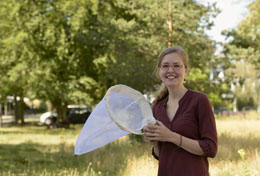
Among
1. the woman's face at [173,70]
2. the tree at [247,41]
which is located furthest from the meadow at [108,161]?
the tree at [247,41]

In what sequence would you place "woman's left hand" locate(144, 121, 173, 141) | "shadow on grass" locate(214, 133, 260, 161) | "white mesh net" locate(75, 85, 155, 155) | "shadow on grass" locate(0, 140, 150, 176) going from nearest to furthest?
"woman's left hand" locate(144, 121, 173, 141), "white mesh net" locate(75, 85, 155, 155), "shadow on grass" locate(214, 133, 260, 161), "shadow on grass" locate(0, 140, 150, 176)

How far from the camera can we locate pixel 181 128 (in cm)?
227

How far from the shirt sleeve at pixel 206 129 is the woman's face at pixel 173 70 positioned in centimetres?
24

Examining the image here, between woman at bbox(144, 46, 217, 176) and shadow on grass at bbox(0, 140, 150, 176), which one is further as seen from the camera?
shadow on grass at bbox(0, 140, 150, 176)

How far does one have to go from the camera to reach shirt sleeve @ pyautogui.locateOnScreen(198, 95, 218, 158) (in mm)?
2207

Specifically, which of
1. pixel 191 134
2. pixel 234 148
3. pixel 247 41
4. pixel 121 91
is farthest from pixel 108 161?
pixel 247 41

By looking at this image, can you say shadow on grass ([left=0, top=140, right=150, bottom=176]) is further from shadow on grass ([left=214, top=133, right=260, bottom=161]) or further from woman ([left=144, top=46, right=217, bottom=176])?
woman ([left=144, top=46, right=217, bottom=176])

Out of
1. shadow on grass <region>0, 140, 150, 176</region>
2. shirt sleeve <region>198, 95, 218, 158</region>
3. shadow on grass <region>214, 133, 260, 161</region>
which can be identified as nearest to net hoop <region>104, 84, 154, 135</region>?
shirt sleeve <region>198, 95, 218, 158</region>

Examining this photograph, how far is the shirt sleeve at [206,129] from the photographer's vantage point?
221 cm

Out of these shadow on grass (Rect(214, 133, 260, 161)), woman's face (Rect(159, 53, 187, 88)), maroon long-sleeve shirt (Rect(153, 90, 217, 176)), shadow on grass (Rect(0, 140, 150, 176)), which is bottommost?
shadow on grass (Rect(0, 140, 150, 176))

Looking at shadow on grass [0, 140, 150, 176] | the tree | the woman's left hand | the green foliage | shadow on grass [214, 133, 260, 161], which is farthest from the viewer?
the tree

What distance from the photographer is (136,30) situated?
50.4 feet

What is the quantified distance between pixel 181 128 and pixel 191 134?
76mm

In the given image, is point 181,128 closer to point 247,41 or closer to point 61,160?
point 61,160
